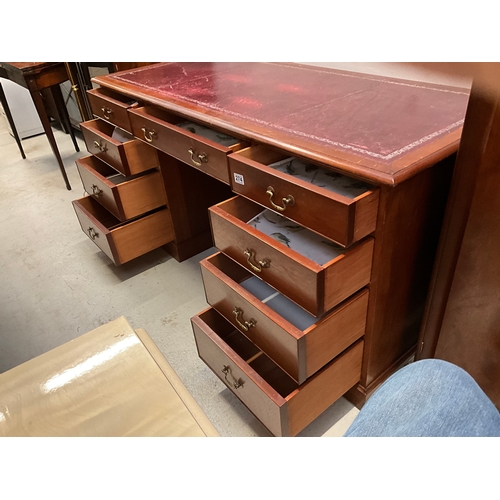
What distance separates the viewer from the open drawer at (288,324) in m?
0.81

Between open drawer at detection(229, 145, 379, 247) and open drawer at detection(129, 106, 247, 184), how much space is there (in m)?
0.06

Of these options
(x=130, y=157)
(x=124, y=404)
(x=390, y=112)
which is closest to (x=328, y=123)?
(x=390, y=112)

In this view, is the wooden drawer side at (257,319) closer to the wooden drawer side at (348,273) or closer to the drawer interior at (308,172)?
the wooden drawer side at (348,273)

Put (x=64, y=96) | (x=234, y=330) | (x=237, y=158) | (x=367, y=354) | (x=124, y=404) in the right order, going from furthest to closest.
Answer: (x=64, y=96)
(x=234, y=330)
(x=367, y=354)
(x=237, y=158)
(x=124, y=404)

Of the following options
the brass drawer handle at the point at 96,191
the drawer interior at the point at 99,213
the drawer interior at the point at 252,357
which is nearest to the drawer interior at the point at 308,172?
the drawer interior at the point at 252,357

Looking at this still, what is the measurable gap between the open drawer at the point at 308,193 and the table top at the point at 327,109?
5cm

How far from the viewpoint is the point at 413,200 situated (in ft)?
2.59

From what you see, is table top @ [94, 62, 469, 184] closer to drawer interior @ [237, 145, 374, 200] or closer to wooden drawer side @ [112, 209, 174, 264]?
drawer interior @ [237, 145, 374, 200]

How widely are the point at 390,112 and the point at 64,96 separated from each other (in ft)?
8.68

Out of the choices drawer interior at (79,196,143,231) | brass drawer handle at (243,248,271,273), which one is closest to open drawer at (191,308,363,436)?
brass drawer handle at (243,248,271,273)

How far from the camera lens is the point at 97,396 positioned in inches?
21.9

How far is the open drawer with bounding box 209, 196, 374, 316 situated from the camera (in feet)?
2.46

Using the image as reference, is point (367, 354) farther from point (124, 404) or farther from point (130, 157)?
point (130, 157)

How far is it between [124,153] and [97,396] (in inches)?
38.8
